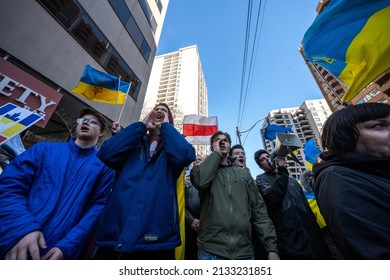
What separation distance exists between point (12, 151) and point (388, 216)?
4261 mm

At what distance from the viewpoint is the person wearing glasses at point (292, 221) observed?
1.91 m

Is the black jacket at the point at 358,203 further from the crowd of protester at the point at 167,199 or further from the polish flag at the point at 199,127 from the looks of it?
the polish flag at the point at 199,127

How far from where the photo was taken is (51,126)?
8.34 metres

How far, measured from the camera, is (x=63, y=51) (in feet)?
20.9

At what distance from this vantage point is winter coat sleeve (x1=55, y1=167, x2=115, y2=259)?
4.03ft

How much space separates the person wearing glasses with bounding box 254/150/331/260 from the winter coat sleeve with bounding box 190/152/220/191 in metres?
0.93

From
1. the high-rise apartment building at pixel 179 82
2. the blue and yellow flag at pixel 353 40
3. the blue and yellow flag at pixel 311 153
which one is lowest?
the blue and yellow flag at pixel 311 153

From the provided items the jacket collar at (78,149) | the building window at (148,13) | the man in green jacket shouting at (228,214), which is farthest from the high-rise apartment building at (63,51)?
the man in green jacket shouting at (228,214)

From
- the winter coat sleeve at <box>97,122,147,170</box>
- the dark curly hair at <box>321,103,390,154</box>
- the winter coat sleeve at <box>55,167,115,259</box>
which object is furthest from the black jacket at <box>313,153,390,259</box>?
the winter coat sleeve at <box>55,167,115,259</box>

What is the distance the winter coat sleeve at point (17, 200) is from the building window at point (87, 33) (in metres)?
7.50

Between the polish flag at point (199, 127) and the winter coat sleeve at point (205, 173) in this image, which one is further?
the polish flag at point (199, 127)

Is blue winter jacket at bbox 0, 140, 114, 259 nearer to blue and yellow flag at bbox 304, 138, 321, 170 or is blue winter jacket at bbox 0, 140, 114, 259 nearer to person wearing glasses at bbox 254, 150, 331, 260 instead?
person wearing glasses at bbox 254, 150, 331, 260

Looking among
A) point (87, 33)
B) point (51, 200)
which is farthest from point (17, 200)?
point (87, 33)
